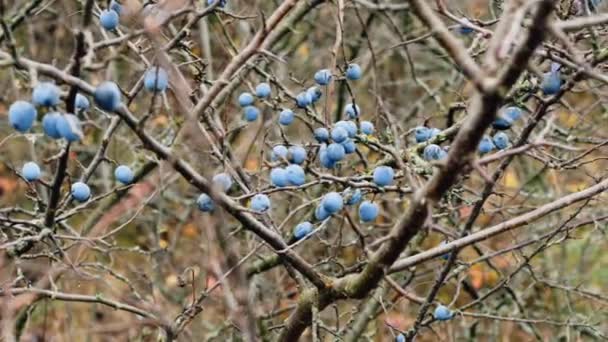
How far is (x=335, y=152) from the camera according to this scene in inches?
86.8

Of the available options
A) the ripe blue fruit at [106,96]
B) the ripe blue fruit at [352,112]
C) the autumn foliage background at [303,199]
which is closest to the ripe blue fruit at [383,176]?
the autumn foliage background at [303,199]

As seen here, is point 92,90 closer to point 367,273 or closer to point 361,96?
point 367,273

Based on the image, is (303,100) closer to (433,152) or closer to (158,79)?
(433,152)

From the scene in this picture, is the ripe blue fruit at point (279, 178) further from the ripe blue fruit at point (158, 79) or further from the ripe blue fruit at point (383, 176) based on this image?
the ripe blue fruit at point (158, 79)

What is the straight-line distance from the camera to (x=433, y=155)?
A: 2352mm

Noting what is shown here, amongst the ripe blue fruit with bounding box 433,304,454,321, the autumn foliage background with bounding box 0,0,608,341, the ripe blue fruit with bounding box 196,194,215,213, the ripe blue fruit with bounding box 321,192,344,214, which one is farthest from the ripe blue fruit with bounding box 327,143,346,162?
the ripe blue fruit with bounding box 433,304,454,321

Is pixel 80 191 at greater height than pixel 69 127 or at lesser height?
greater

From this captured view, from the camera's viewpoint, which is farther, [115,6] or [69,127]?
[115,6]

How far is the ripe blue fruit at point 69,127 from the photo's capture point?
1.63 m

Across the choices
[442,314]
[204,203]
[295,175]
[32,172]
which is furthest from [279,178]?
[442,314]

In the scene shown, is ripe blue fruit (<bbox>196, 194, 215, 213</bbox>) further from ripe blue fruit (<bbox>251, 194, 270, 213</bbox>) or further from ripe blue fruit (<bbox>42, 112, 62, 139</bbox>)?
ripe blue fruit (<bbox>42, 112, 62, 139</bbox>)

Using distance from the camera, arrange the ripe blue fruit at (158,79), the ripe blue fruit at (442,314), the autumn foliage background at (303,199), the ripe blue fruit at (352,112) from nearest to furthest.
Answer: the ripe blue fruit at (158,79)
the ripe blue fruit at (352,112)
the ripe blue fruit at (442,314)
the autumn foliage background at (303,199)

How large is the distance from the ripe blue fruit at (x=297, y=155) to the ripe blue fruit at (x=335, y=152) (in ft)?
0.26

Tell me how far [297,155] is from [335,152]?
0.11 meters
